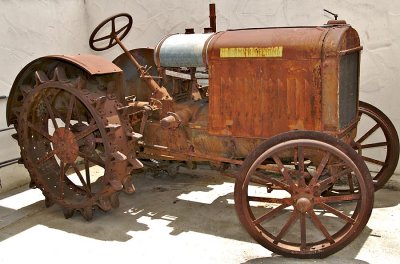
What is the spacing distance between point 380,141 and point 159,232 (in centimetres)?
233

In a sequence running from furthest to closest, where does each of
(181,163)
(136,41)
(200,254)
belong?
(136,41) < (181,163) < (200,254)

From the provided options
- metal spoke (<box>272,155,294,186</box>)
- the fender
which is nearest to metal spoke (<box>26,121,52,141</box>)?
the fender

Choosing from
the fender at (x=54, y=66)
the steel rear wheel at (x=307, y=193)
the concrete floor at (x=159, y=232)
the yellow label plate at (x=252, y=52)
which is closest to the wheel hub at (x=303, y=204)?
the steel rear wheel at (x=307, y=193)

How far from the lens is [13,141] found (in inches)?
191

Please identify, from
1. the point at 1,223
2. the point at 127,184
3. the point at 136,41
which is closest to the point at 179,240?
the point at 127,184

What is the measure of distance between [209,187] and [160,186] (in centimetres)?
51

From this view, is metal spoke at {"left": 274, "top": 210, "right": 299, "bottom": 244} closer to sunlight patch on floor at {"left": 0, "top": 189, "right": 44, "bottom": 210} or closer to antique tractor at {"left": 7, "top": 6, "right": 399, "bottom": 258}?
antique tractor at {"left": 7, "top": 6, "right": 399, "bottom": 258}

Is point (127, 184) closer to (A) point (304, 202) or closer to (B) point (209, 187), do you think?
(B) point (209, 187)

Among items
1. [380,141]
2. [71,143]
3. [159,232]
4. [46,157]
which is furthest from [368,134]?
[46,157]

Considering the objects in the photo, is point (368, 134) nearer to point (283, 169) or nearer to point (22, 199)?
point (283, 169)

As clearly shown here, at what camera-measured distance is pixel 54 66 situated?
13.4 ft

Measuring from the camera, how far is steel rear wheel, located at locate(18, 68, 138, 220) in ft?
11.8

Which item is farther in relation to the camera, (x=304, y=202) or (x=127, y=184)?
(x=127, y=184)

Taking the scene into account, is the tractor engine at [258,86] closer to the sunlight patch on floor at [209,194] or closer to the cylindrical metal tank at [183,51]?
the cylindrical metal tank at [183,51]
